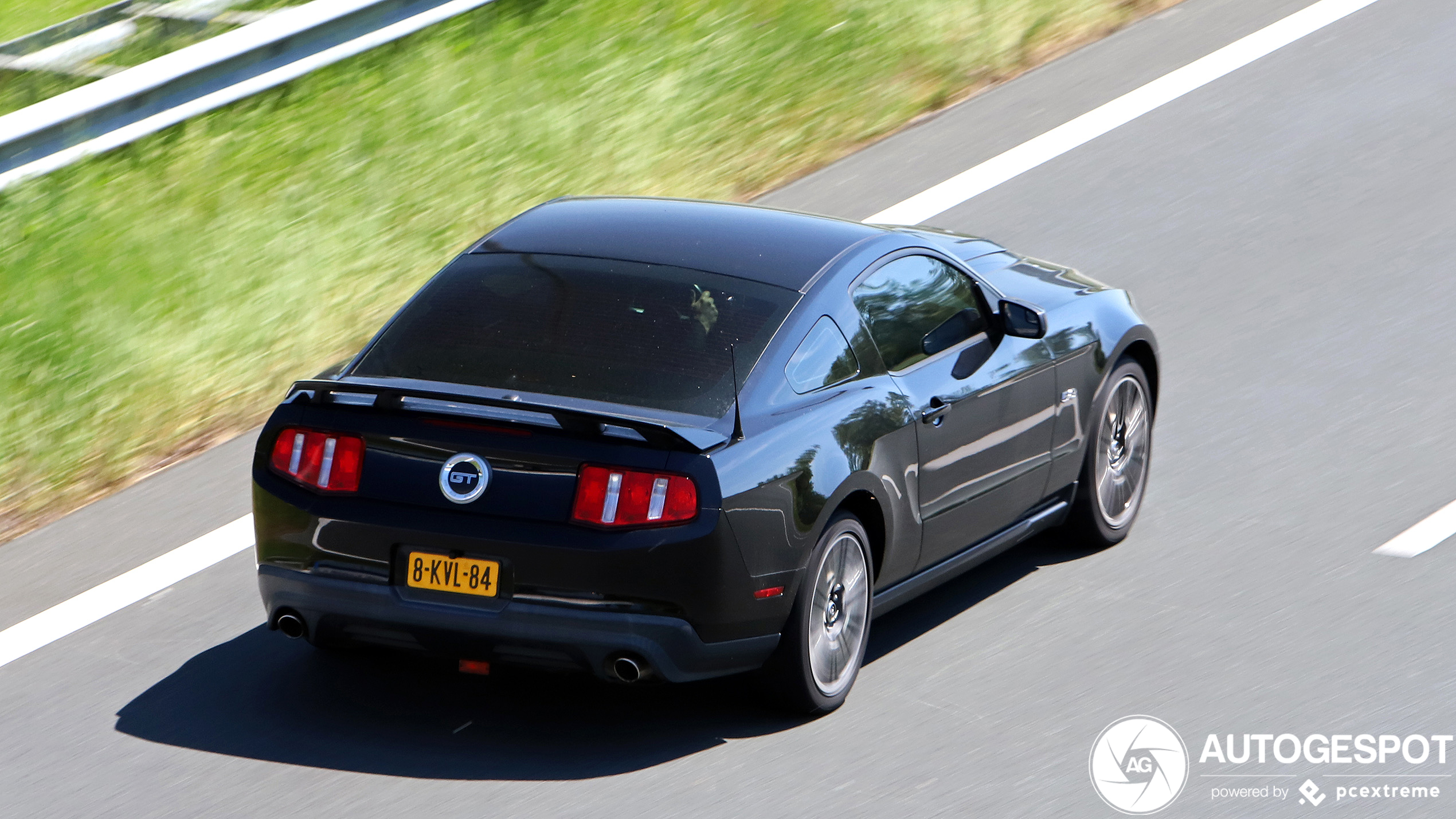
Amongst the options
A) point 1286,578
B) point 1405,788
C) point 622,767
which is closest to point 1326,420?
point 1286,578

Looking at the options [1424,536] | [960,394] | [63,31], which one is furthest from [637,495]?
[63,31]

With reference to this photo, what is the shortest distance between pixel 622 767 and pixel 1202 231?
6393 millimetres

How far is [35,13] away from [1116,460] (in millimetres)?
8129

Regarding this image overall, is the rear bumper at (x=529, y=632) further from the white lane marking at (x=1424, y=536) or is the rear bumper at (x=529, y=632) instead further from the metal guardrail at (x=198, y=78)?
the metal guardrail at (x=198, y=78)

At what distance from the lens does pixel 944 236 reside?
305 inches

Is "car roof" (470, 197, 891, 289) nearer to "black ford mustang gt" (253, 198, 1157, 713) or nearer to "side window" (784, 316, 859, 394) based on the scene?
"black ford mustang gt" (253, 198, 1157, 713)

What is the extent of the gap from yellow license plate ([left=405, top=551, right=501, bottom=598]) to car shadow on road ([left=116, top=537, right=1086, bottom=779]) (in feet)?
1.75

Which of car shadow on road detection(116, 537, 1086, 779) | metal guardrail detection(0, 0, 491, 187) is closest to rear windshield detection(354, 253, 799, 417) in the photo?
car shadow on road detection(116, 537, 1086, 779)

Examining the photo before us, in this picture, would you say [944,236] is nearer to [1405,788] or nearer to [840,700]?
[840,700]

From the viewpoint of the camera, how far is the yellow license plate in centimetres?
Result: 573

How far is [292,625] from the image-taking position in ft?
19.9

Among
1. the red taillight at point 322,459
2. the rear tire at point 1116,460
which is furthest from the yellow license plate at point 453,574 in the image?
the rear tire at point 1116,460

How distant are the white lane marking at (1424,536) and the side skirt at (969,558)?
121 cm

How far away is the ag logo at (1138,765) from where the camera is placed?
569 cm
